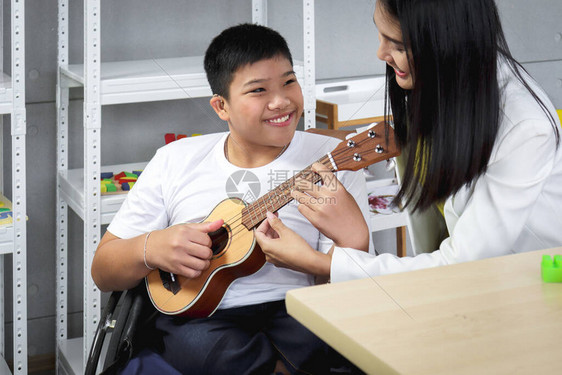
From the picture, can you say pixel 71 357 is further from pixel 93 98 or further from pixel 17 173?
pixel 93 98

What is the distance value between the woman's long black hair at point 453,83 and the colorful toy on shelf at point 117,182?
0.99 metres

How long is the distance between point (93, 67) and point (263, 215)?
698 millimetres

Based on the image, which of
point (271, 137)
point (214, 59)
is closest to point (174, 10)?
point (214, 59)

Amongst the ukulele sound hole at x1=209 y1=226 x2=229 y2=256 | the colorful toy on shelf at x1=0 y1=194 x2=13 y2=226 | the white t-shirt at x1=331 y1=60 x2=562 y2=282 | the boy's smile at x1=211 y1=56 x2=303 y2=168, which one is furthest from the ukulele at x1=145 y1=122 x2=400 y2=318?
the colorful toy on shelf at x1=0 y1=194 x2=13 y2=226

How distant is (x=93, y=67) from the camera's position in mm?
1753

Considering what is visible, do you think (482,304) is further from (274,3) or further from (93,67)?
(274,3)

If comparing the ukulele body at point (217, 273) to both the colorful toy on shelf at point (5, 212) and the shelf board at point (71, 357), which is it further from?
the shelf board at point (71, 357)

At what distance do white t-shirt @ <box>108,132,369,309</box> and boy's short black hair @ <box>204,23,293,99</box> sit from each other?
160 millimetres

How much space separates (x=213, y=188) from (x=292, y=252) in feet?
0.98

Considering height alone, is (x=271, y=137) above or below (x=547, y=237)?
above

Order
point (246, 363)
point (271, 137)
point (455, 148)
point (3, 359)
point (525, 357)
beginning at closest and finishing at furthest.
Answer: point (525, 357) < point (455, 148) < point (246, 363) < point (271, 137) < point (3, 359)

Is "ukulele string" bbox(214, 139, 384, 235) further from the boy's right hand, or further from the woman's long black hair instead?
the woman's long black hair

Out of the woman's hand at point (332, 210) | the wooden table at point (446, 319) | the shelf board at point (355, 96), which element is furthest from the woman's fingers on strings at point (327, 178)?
the shelf board at point (355, 96)

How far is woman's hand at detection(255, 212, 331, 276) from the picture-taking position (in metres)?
1.27
